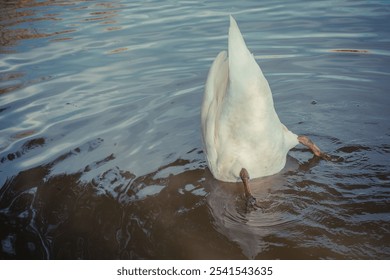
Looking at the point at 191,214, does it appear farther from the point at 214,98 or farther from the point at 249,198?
the point at 214,98

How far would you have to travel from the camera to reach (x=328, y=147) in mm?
4508

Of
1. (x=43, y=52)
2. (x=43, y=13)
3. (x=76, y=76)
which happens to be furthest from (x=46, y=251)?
(x=43, y=13)

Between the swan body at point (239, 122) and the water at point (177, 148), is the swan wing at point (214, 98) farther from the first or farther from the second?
the water at point (177, 148)

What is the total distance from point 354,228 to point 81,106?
12.0 feet

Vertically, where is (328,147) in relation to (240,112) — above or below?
below

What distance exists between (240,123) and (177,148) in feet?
4.09

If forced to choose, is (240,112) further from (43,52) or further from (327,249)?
(43,52)

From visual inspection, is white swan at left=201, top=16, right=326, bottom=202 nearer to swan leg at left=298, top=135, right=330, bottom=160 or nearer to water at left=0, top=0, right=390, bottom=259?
swan leg at left=298, top=135, right=330, bottom=160

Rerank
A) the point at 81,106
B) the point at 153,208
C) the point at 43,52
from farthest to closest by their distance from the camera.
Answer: the point at 43,52
the point at 81,106
the point at 153,208

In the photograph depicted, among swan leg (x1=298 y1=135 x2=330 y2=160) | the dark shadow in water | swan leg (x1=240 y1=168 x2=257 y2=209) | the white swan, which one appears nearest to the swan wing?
the white swan

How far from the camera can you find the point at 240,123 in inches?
141

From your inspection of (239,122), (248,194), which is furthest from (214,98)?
(248,194)

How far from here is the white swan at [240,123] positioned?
3244 mm

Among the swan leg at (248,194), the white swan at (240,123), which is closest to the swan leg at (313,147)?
the white swan at (240,123)
